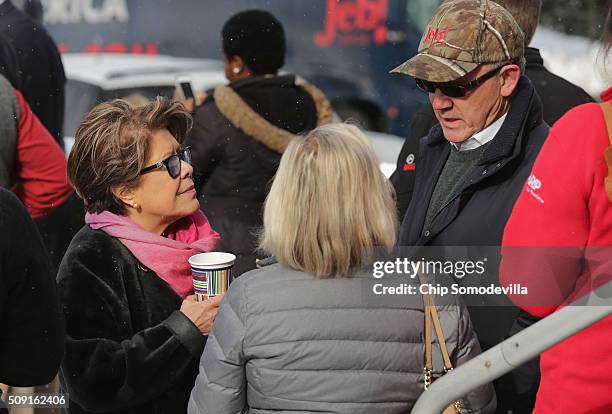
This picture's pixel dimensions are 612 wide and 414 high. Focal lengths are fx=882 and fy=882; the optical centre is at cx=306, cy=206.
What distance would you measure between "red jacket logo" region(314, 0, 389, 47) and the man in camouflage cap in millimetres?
5930

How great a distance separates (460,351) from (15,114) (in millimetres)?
2338

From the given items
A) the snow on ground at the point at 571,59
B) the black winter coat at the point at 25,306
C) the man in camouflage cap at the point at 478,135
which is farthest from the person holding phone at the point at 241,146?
the snow on ground at the point at 571,59

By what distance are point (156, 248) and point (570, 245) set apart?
1.26 meters

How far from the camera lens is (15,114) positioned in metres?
3.73

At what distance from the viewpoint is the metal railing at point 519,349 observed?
1714 millimetres

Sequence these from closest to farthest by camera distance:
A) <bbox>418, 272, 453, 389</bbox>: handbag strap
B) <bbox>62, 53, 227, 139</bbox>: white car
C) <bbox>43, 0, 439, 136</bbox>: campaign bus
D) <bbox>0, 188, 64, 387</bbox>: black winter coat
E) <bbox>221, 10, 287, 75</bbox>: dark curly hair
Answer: <bbox>0, 188, 64, 387</bbox>: black winter coat < <bbox>418, 272, 453, 389</bbox>: handbag strap < <bbox>221, 10, 287, 75</bbox>: dark curly hair < <bbox>62, 53, 227, 139</bbox>: white car < <bbox>43, 0, 439, 136</bbox>: campaign bus

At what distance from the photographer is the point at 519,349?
5.76 feet

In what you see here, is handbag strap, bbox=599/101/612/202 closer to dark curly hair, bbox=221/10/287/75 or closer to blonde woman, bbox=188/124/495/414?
blonde woman, bbox=188/124/495/414

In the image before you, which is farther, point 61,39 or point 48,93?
point 61,39

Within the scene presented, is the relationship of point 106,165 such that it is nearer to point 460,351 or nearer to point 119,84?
point 460,351

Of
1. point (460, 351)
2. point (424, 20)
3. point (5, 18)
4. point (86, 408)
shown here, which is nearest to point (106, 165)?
point (86, 408)

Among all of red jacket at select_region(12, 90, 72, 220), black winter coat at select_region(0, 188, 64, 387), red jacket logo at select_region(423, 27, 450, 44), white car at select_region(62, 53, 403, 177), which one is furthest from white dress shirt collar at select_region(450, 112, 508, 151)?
white car at select_region(62, 53, 403, 177)

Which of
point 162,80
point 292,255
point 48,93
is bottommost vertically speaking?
point 162,80

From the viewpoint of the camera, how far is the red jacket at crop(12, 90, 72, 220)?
3.80 meters
